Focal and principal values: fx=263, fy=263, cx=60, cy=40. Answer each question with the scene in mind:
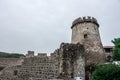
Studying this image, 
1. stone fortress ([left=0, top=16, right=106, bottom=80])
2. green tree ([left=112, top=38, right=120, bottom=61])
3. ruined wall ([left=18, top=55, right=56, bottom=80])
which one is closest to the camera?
stone fortress ([left=0, top=16, right=106, bottom=80])

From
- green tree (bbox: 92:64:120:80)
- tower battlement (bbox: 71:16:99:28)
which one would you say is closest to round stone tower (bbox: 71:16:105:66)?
tower battlement (bbox: 71:16:99:28)

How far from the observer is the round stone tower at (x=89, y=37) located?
2402cm

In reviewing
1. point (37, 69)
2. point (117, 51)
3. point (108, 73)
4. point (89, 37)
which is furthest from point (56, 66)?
point (117, 51)

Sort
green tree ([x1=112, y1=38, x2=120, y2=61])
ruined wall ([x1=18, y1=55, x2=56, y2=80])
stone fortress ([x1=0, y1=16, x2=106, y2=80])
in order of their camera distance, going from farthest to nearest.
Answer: green tree ([x1=112, y1=38, x2=120, y2=61])
ruined wall ([x1=18, y1=55, x2=56, y2=80])
stone fortress ([x1=0, y1=16, x2=106, y2=80])

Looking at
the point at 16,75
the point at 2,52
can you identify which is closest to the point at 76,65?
the point at 16,75

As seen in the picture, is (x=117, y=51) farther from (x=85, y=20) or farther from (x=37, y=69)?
(x=37, y=69)

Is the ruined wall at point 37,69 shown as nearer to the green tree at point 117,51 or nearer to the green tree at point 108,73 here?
the green tree at point 108,73

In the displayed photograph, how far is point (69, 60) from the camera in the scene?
19.9 m

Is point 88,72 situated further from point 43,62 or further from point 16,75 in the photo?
point 16,75

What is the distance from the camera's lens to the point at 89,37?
81.5 ft

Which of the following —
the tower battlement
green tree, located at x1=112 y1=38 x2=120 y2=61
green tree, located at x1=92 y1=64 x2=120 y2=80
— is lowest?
green tree, located at x1=92 y1=64 x2=120 y2=80

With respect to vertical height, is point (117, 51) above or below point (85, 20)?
below

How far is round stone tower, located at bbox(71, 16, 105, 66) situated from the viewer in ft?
78.8

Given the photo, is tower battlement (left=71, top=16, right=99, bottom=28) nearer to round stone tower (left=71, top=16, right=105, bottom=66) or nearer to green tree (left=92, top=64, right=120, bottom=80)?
round stone tower (left=71, top=16, right=105, bottom=66)
